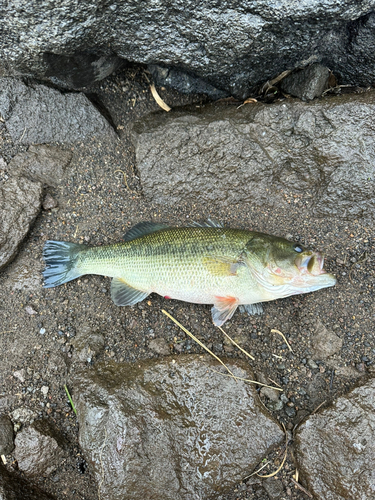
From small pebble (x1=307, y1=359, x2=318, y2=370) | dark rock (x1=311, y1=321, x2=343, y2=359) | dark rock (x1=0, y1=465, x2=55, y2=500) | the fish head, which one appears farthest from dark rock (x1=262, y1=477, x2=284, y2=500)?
dark rock (x1=0, y1=465, x2=55, y2=500)

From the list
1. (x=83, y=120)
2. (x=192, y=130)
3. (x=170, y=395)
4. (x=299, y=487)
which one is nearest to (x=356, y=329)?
(x=299, y=487)

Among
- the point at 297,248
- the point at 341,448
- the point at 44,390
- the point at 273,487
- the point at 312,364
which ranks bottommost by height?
the point at 273,487

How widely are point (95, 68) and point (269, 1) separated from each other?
1.93 meters

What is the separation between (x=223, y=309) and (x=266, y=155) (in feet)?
5.98

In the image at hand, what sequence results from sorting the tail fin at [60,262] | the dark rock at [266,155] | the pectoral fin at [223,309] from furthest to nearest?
the tail fin at [60,262]
the dark rock at [266,155]
the pectoral fin at [223,309]

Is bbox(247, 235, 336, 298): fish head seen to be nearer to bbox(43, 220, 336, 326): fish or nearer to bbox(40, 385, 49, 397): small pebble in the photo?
bbox(43, 220, 336, 326): fish

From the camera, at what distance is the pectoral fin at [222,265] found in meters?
3.85

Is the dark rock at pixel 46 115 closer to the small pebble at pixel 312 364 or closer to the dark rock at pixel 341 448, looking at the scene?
the small pebble at pixel 312 364

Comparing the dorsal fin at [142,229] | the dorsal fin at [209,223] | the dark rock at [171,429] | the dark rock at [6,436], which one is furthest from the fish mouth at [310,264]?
the dark rock at [6,436]

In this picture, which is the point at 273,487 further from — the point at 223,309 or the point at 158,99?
the point at 158,99

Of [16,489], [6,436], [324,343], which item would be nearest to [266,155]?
[324,343]

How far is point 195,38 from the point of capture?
3.62 m

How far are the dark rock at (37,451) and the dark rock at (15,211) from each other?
1812mm

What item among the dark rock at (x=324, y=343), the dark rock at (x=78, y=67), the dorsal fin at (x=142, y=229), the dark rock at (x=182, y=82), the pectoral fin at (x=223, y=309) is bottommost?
the dark rock at (x=324, y=343)
